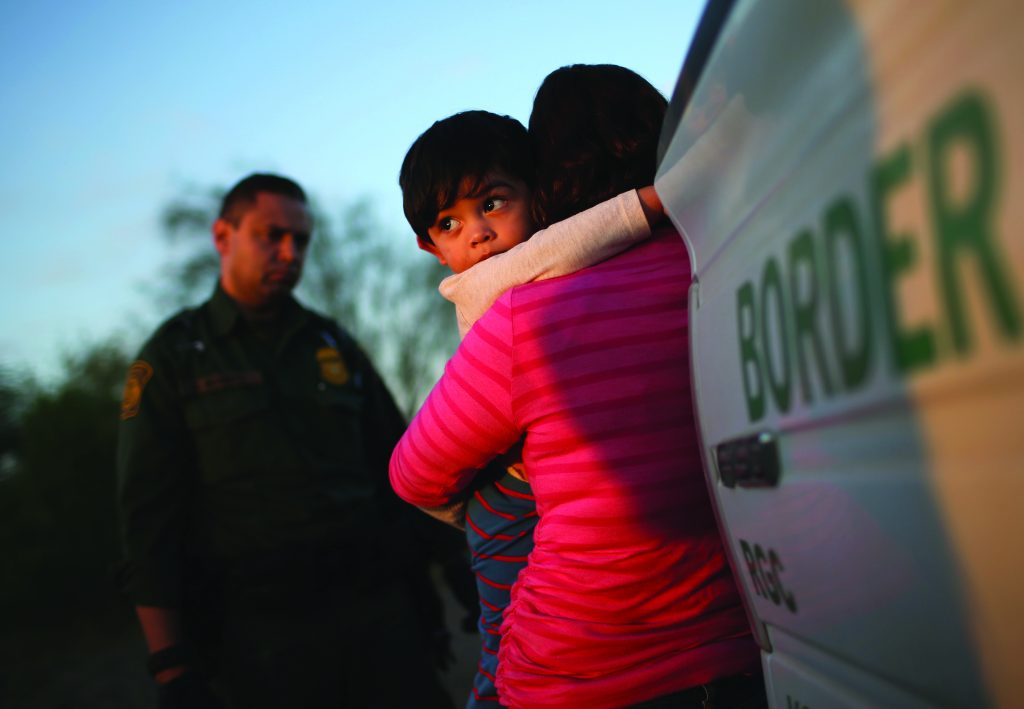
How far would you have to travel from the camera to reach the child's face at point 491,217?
72.3 inches

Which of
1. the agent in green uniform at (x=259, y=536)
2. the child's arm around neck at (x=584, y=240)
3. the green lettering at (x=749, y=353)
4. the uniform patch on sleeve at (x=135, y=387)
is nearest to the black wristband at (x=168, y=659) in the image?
A: the agent in green uniform at (x=259, y=536)

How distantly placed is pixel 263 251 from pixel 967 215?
326 centimetres

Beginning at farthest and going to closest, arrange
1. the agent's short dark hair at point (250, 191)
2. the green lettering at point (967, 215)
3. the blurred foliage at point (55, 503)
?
the blurred foliage at point (55, 503) → the agent's short dark hair at point (250, 191) → the green lettering at point (967, 215)

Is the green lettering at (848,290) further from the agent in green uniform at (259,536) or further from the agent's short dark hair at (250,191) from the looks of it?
the agent's short dark hair at (250,191)

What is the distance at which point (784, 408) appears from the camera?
3.25 feet

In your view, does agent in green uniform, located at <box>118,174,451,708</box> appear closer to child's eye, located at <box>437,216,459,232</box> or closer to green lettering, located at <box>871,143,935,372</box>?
child's eye, located at <box>437,216,459,232</box>

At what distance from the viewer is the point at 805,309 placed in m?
0.90

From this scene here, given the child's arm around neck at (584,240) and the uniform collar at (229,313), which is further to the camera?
the uniform collar at (229,313)

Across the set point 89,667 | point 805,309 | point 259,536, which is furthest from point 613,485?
point 89,667

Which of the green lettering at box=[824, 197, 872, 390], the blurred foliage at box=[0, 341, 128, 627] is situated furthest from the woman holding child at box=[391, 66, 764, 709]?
the blurred foliage at box=[0, 341, 128, 627]

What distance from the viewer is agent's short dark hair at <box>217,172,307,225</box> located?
3678 millimetres

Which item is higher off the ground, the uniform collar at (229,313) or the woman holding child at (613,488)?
the uniform collar at (229,313)

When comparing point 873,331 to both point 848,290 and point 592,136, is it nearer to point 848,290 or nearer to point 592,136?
point 848,290

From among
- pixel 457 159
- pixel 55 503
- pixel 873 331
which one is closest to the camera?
pixel 873 331
